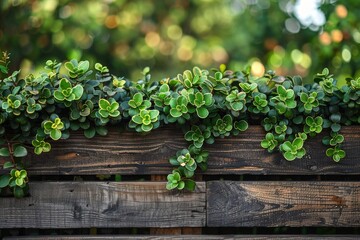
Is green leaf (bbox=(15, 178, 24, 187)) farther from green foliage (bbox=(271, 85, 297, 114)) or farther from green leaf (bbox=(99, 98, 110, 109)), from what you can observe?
green foliage (bbox=(271, 85, 297, 114))

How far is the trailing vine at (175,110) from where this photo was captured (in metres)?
1.69

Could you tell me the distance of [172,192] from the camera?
70.7 inches

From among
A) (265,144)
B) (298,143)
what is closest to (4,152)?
(265,144)

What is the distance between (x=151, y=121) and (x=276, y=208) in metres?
0.59

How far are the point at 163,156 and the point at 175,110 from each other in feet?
0.67

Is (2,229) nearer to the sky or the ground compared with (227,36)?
nearer to the ground

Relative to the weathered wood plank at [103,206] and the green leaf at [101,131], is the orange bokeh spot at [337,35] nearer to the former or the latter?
the weathered wood plank at [103,206]

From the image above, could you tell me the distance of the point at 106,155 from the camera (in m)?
1.79

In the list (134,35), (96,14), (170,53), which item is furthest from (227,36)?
(96,14)

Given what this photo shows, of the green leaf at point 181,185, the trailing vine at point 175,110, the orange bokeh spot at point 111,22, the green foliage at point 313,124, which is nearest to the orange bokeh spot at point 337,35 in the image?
the trailing vine at point 175,110

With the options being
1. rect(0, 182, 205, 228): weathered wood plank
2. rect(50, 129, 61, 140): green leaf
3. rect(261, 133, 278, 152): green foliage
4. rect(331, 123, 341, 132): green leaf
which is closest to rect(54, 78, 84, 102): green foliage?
rect(50, 129, 61, 140): green leaf

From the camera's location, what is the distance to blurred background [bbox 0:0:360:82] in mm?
3306

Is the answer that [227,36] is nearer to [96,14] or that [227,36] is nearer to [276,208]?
[96,14]

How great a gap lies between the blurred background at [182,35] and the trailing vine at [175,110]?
1.32 metres
